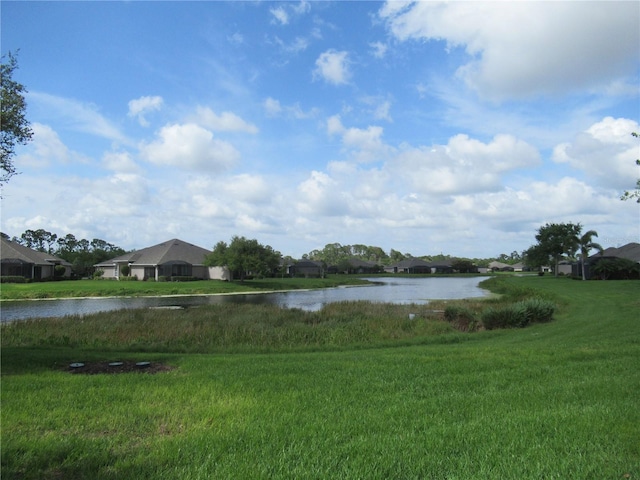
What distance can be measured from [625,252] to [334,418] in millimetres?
63796

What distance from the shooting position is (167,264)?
195 feet

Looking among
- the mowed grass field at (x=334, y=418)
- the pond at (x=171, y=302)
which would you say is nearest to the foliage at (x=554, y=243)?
the pond at (x=171, y=302)

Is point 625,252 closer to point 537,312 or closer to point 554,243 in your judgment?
point 554,243

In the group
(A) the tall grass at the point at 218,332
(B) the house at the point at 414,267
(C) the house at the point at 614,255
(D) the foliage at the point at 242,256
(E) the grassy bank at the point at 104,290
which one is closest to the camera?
(A) the tall grass at the point at 218,332

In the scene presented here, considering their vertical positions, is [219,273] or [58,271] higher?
[58,271]

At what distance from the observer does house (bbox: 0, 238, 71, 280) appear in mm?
52438

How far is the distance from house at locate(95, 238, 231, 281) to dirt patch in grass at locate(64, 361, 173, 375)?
50904mm

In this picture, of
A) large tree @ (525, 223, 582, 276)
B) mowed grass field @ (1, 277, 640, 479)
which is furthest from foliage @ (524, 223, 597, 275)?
mowed grass field @ (1, 277, 640, 479)

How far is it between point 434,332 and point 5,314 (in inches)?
996

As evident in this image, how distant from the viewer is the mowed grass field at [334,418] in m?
3.99

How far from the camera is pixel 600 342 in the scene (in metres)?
11.1

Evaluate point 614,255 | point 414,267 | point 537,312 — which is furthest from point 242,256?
point 414,267

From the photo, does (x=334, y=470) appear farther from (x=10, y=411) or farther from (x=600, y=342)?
(x=600, y=342)

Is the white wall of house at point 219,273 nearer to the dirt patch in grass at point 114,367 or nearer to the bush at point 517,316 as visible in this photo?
the bush at point 517,316
